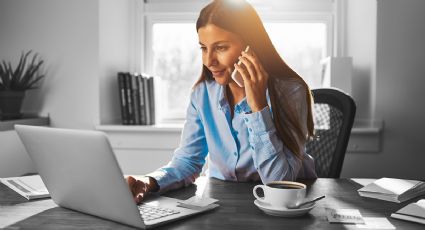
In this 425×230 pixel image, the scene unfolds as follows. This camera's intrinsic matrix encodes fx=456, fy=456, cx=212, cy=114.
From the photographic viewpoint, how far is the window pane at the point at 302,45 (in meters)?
2.72

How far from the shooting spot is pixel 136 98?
2504 mm

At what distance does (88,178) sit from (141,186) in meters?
0.26

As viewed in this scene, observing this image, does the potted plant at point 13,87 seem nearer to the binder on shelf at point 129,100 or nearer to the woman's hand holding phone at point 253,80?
the binder on shelf at point 129,100

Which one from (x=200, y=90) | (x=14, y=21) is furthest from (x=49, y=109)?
(x=200, y=90)

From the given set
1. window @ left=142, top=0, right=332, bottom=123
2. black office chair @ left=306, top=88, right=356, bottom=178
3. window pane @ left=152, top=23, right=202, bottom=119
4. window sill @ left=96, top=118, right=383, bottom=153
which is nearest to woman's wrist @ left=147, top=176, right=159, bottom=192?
black office chair @ left=306, top=88, right=356, bottom=178

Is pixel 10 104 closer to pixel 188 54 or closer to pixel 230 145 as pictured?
pixel 188 54

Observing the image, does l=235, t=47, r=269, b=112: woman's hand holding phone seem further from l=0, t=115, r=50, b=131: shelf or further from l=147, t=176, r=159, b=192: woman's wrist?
l=0, t=115, r=50, b=131: shelf

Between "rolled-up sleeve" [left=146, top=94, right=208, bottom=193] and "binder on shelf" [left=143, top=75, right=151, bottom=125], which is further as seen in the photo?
"binder on shelf" [left=143, top=75, right=151, bottom=125]

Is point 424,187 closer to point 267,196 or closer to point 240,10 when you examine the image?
point 267,196

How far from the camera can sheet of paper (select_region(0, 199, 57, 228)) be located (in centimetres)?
95

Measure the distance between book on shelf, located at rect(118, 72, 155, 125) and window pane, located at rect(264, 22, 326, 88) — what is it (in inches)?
31.6

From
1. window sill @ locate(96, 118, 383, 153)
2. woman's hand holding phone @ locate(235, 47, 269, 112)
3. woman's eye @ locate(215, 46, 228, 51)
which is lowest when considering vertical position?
window sill @ locate(96, 118, 383, 153)

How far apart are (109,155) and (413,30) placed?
6.61 feet

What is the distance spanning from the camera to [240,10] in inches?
57.4
